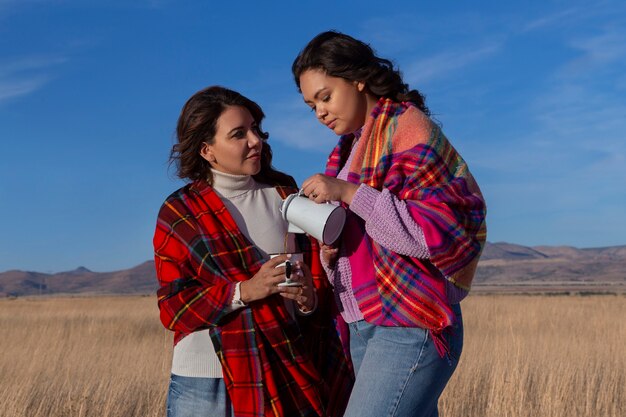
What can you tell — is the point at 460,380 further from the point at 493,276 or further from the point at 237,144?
the point at 493,276

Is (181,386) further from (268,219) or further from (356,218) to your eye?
(356,218)

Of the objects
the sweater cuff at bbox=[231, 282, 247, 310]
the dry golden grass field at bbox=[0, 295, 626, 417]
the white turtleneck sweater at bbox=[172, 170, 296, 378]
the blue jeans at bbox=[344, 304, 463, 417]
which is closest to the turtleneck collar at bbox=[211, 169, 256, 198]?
the white turtleneck sweater at bbox=[172, 170, 296, 378]

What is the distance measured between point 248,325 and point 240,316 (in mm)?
38

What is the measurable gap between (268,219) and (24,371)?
5.95 meters

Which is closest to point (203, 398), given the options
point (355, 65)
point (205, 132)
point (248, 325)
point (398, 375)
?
point (248, 325)

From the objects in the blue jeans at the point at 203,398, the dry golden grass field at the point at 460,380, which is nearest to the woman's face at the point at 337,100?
the blue jeans at the point at 203,398

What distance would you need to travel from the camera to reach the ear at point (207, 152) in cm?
271

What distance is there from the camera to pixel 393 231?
2068 mm

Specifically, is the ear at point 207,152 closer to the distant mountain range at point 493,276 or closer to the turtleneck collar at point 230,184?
the turtleneck collar at point 230,184

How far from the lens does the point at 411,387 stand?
2.07 m

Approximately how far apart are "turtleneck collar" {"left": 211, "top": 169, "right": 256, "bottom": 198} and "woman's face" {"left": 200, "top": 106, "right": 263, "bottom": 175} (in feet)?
0.07

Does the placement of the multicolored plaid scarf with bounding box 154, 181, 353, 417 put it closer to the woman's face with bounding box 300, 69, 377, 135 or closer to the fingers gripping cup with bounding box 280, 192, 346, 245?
the fingers gripping cup with bounding box 280, 192, 346, 245

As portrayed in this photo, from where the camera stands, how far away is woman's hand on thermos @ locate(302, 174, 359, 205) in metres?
2.15

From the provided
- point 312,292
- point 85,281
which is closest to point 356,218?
point 312,292
